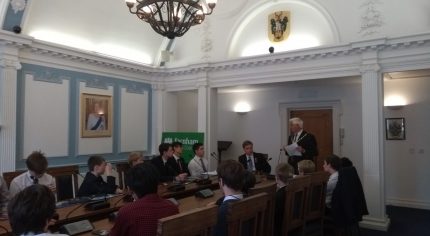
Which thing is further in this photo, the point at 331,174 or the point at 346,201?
the point at 331,174

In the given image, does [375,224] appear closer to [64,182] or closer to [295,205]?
[295,205]

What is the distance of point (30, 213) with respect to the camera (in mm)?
1361

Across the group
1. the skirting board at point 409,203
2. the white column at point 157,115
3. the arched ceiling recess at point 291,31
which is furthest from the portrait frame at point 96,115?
the skirting board at point 409,203

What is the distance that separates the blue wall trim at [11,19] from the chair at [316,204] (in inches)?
182

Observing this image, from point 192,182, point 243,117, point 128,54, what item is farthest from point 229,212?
point 243,117

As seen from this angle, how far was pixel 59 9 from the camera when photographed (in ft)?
18.3

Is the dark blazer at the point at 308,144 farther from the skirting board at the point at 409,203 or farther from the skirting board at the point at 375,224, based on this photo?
the skirting board at the point at 409,203

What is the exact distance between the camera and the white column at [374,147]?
5141mm

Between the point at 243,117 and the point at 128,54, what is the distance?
3322mm

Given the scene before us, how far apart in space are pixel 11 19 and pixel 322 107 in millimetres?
6191

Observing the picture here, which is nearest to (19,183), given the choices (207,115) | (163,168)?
(163,168)

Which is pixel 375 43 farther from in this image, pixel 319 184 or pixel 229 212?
pixel 229 212

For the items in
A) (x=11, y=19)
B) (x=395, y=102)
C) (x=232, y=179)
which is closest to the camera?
(x=232, y=179)

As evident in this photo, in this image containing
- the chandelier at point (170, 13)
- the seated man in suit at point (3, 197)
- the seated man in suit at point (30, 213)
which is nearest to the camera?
the seated man in suit at point (30, 213)
